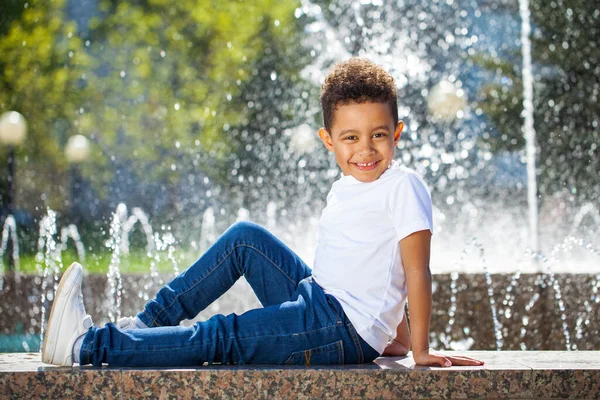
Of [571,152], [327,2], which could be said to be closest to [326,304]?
[327,2]

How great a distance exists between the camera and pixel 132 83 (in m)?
16.9

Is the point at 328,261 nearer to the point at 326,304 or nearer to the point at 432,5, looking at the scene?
the point at 326,304

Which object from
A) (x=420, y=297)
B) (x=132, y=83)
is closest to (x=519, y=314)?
(x=420, y=297)

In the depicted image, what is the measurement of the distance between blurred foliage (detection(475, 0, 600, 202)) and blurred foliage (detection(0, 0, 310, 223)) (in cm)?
376

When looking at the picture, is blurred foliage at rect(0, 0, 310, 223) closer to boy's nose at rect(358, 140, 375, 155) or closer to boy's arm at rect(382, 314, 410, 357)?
boy's arm at rect(382, 314, 410, 357)

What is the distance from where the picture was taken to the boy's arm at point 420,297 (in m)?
2.26

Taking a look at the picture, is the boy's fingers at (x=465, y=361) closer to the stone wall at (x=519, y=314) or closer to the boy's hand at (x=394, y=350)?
the boy's hand at (x=394, y=350)

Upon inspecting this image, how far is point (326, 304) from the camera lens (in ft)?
7.93

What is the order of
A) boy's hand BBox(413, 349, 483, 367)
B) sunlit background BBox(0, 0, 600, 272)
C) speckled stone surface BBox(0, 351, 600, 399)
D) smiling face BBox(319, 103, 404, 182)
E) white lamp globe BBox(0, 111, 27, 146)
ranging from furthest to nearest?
white lamp globe BBox(0, 111, 27, 146) < sunlit background BBox(0, 0, 600, 272) < smiling face BBox(319, 103, 404, 182) < boy's hand BBox(413, 349, 483, 367) < speckled stone surface BBox(0, 351, 600, 399)

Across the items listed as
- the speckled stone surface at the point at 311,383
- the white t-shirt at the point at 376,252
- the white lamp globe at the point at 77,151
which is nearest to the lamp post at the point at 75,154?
the white lamp globe at the point at 77,151

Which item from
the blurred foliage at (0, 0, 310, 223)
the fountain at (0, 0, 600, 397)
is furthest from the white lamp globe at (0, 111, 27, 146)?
the blurred foliage at (0, 0, 310, 223)

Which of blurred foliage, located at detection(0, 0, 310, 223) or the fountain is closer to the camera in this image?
the fountain

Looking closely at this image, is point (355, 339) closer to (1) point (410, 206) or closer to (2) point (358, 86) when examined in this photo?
(1) point (410, 206)

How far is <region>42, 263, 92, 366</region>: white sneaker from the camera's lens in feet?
7.47
